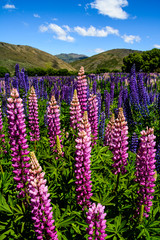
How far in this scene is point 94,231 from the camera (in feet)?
5.98

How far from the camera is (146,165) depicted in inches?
100

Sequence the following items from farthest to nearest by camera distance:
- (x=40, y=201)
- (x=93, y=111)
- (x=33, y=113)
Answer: (x=33, y=113)
(x=93, y=111)
(x=40, y=201)

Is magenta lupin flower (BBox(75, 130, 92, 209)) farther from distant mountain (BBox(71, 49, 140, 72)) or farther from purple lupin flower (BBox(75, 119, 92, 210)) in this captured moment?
distant mountain (BBox(71, 49, 140, 72))

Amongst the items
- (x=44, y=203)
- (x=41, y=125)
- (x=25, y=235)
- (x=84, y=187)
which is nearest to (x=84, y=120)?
(x=84, y=187)

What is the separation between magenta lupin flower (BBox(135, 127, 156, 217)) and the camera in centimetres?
248

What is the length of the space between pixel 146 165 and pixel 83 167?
2.73 feet

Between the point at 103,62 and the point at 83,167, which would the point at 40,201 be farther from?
the point at 103,62

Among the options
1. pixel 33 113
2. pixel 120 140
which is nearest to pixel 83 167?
pixel 120 140

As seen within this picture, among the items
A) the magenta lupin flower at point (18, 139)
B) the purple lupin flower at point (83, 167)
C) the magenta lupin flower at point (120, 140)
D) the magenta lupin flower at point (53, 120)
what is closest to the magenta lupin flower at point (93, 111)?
the magenta lupin flower at point (53, 120)

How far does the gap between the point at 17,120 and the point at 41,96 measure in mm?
7909

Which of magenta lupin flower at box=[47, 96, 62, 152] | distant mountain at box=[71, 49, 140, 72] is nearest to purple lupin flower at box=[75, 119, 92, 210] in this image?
magenta lupin flower at box=[47, 96, 62, 152]

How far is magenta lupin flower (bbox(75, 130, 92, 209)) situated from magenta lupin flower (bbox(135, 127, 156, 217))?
700 millimetres

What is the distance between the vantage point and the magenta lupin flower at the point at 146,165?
2482 mm

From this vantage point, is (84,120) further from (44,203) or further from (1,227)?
(1,227)
